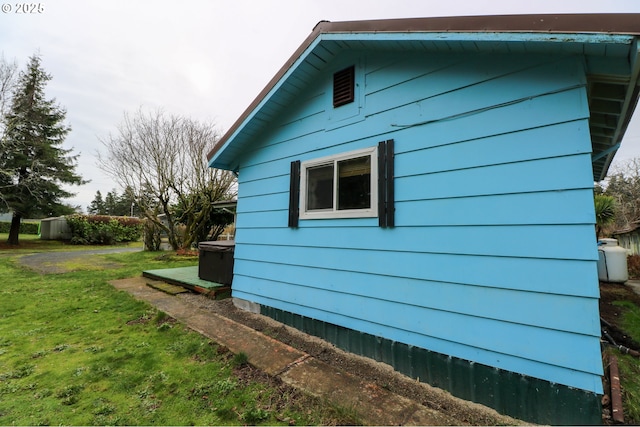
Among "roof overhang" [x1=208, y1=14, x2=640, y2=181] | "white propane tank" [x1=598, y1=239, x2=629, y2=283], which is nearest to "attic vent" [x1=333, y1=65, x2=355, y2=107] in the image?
"roof overhang" [x1=208, y1=14, x2=640, y2=181]

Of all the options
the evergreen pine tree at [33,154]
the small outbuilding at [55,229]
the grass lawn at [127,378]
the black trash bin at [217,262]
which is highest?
the evergreen pine tree at [33,154]

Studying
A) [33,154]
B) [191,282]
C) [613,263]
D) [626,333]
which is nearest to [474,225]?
[626,333]

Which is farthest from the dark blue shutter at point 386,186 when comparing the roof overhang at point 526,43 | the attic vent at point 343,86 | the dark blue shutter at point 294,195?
the dark blue shutter at point 294,195

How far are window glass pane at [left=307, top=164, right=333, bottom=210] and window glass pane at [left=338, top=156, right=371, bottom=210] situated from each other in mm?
168

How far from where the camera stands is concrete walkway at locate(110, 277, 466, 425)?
1.98m

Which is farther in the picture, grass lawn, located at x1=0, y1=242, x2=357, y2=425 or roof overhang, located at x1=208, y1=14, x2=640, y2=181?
grass lawn, located at x1=0, y1=242, x2=357, y2=425

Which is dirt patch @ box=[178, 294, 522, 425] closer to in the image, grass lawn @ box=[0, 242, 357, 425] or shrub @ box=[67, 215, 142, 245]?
grass lawn @ box=[0, 242, 357, 425]

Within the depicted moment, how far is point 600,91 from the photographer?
7.05 ft

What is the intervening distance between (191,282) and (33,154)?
19916 mm

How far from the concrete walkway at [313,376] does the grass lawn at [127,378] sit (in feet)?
0.45

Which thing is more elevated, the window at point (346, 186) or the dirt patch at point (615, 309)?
the window at point (346, 186)

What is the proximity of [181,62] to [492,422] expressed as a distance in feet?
35.4

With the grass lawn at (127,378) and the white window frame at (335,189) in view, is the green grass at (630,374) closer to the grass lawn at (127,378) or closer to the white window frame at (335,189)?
the grass lawn at (127,378)

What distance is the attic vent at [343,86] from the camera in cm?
321
